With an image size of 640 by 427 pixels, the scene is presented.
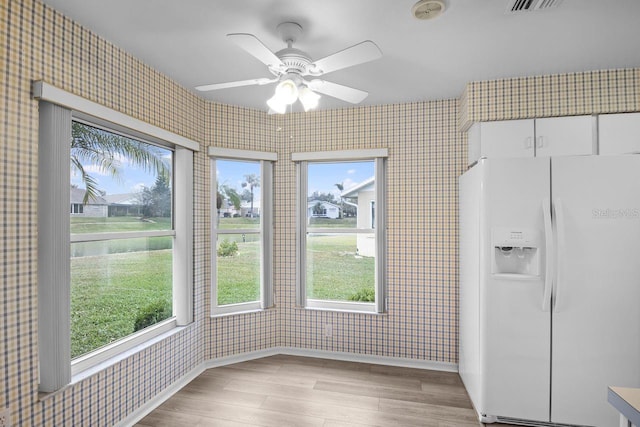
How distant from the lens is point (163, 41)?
7.02 feet

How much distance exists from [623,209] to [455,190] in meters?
1.18

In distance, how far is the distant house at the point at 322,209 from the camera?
3.60 m

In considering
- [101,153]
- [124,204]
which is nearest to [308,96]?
[101,153]

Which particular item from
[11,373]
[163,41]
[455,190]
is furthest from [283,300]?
[163,41]

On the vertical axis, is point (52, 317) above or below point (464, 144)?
below

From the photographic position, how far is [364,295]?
11.6 feet

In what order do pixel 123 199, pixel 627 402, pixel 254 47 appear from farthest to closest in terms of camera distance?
pixel 123 199 < pixel 254 47 < pixel 627 402

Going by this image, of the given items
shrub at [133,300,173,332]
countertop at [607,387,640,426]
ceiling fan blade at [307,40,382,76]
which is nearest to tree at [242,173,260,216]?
shrub at [133,300,173,332]

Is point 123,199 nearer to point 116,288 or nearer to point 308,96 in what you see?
point 116,288

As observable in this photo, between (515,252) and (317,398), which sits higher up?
(515,252)

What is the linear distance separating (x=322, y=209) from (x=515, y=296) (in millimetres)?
Result: 1872

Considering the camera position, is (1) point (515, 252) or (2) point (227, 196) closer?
(1) point (515, 252)

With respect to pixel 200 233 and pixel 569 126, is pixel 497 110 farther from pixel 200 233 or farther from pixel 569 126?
pixel 200 233

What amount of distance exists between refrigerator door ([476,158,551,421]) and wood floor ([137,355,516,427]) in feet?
1.14
